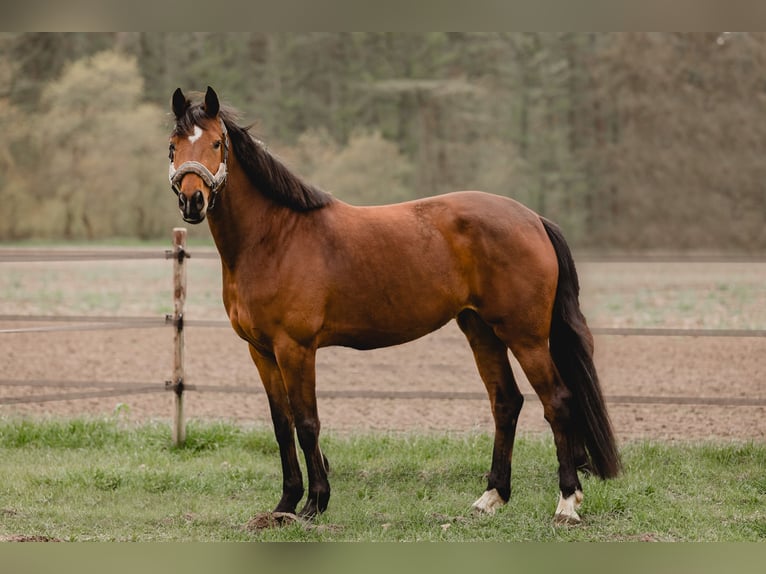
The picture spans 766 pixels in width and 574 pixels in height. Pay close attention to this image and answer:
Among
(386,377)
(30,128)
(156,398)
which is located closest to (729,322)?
(386,377)

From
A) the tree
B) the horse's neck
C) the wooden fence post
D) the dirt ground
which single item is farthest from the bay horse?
the tree

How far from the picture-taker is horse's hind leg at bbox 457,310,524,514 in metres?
4.44

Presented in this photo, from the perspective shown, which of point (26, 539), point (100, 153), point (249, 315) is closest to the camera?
point (26, 539)

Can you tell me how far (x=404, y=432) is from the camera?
6.13 metres

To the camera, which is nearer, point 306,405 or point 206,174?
point 206,174

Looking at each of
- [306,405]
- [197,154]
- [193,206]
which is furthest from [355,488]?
[197,154]

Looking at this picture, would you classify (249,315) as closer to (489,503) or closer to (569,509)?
(489,503)

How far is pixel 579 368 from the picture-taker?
4.32m

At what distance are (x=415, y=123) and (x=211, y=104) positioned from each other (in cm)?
2959

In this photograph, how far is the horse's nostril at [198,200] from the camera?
11.9ft

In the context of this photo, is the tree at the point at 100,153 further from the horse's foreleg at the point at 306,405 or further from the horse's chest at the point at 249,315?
the horse's foreleg at the point at 306,405

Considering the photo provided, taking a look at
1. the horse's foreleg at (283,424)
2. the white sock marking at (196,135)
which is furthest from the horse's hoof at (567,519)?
the white sock marking at (196,135)

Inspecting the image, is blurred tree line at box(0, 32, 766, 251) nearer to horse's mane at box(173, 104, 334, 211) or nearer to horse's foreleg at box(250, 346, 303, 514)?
horse's mane at box(173, 104, 334, 211)

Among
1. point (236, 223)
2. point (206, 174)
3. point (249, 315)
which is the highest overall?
point (206, 174)
